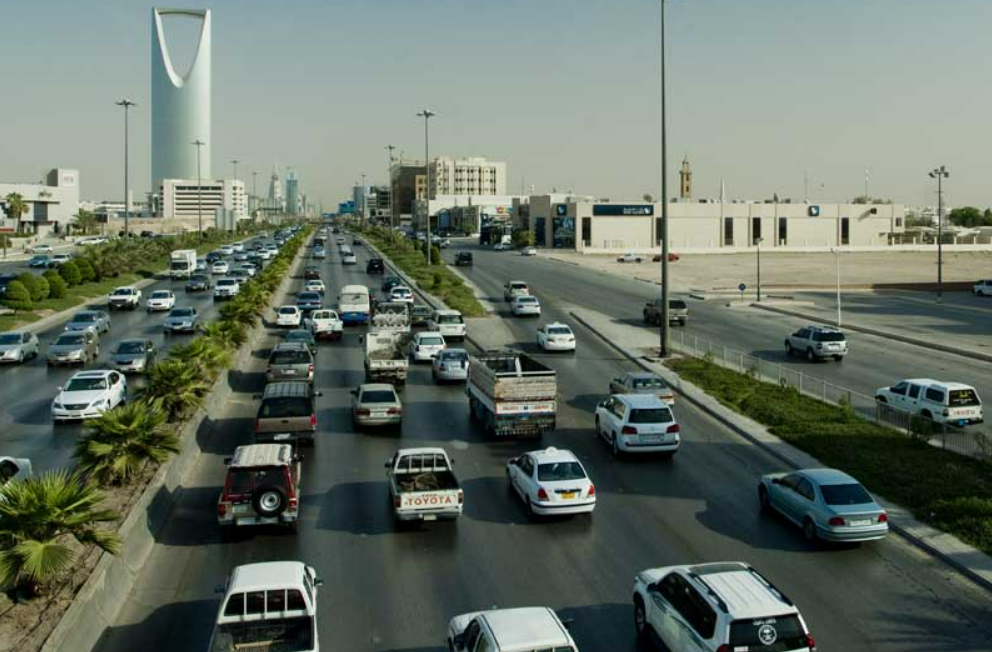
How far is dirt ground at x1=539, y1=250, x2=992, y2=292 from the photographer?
295 feet

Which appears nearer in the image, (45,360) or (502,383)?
(502,383)

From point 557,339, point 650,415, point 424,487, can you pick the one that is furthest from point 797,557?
point 557,339

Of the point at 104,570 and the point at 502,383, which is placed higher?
the point at 502,383

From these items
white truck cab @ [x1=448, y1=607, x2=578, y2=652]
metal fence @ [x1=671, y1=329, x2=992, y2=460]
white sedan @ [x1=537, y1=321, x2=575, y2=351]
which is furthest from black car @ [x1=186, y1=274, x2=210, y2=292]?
white truck cab @ [x1=448, y1=607, x2=578, y2=652]

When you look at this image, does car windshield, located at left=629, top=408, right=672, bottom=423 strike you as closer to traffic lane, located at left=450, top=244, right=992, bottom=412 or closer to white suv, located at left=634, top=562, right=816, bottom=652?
white suv, located at left=634, top=562, right=816, bottom=652

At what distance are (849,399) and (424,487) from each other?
59.2 ft

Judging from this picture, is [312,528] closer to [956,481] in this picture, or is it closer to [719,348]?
[956,481]

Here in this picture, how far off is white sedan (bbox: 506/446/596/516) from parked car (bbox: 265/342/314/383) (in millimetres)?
14560

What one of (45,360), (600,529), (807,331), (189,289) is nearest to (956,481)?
(600,529)

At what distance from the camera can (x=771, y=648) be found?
38.6ft

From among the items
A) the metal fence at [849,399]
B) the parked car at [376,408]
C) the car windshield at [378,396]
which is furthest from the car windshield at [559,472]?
the metal fence at [849,399]

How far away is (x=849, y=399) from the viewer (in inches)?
1238

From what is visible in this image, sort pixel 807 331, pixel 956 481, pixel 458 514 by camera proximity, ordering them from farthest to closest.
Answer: pixel 807 331 < pixel 956 481 < pixel 458 514

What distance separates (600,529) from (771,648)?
284 inches
